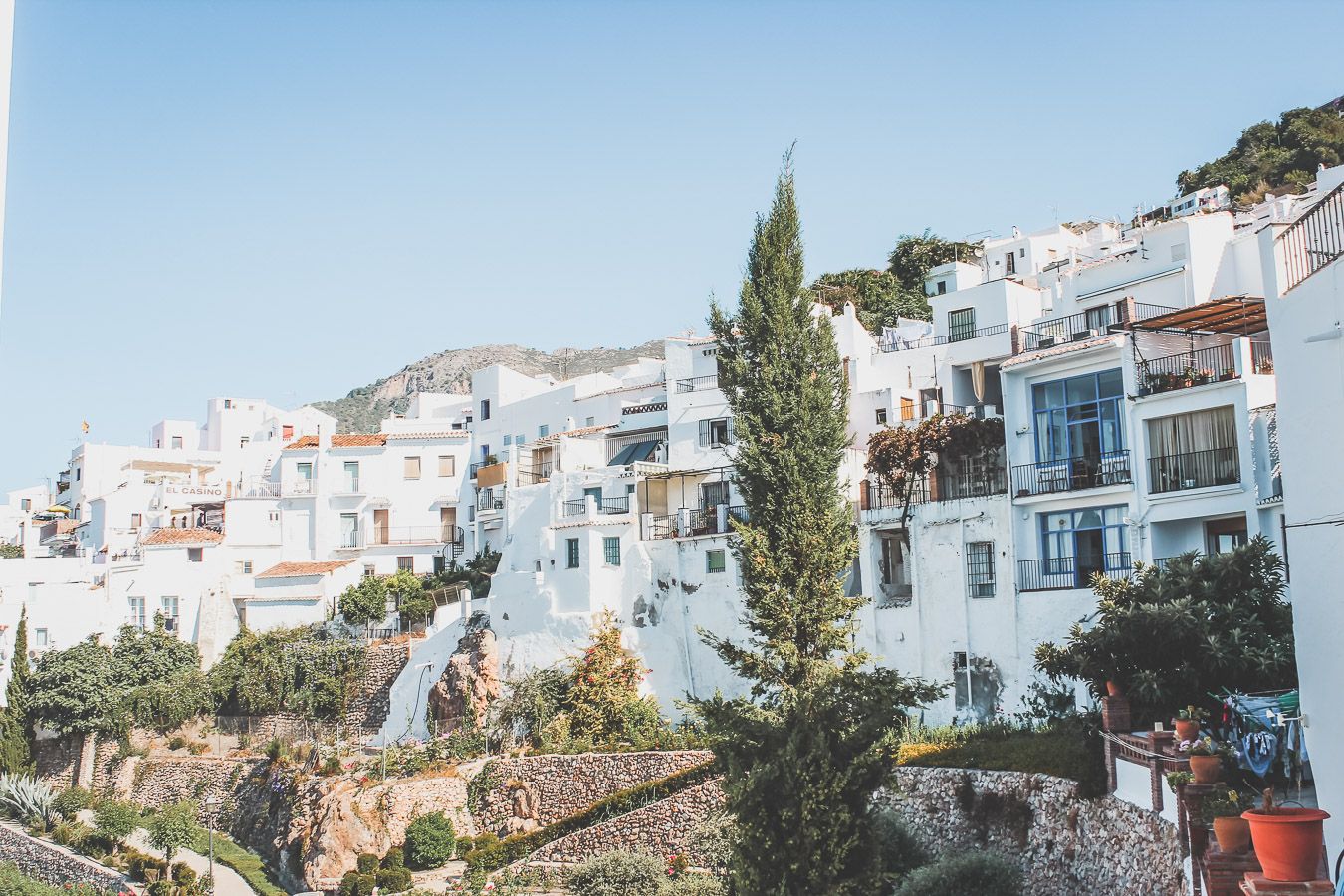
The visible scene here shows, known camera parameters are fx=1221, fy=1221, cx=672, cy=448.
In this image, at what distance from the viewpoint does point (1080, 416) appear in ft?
98.7

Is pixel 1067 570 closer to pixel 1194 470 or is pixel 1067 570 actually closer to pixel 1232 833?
pixel 1194 470

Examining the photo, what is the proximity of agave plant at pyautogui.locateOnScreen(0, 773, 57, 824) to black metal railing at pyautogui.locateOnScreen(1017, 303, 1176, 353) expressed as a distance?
120 feet

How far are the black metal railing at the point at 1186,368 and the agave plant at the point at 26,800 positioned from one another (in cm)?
3877

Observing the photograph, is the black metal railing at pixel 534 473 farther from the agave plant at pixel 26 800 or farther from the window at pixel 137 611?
the agave plant at pixel 26 800

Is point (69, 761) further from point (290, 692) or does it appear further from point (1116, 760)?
point (1116, 760)

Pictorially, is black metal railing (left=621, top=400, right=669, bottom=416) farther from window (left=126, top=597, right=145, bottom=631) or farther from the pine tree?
the pine tree

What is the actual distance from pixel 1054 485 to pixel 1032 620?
332 cm

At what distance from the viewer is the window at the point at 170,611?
170 ft

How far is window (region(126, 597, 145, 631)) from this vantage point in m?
51.9

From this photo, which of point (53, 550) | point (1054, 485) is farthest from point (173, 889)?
point (53, 550)

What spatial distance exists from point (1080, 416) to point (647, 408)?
22819 mm

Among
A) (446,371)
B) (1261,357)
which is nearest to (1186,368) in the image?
(1261,357)

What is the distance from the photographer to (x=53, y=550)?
72125 millimetres

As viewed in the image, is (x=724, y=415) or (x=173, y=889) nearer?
(x=173, y=889)
